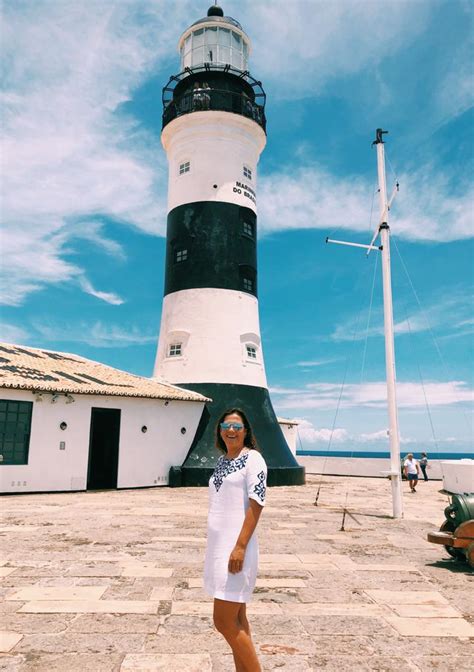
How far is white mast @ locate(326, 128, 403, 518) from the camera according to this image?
1188 centimetres

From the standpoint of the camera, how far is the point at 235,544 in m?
3.26

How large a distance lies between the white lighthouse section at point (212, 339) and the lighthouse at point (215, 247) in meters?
0.04

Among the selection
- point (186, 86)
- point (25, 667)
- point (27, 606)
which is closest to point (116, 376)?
point (186, 86)

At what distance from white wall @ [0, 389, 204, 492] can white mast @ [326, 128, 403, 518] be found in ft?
29.9

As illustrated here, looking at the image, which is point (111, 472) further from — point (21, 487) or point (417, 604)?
point (417, 604)

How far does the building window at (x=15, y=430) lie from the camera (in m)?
15.0

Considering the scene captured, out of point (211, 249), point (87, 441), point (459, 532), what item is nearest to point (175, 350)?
point (211, 249)

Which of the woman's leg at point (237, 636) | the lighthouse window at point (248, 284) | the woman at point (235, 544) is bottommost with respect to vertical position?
the woman's leg at point (237, 636)

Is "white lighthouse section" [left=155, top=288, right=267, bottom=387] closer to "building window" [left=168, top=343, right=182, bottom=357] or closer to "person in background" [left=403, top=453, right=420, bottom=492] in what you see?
"building window" [left=168, top=343, right=182, bottom=357]

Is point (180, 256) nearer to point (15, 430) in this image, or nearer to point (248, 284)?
point (248, 284)

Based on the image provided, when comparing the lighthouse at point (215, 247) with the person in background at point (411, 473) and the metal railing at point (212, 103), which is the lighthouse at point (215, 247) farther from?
the person in background at point (411, 473)

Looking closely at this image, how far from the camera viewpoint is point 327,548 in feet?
26.4

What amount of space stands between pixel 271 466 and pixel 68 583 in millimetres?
13845

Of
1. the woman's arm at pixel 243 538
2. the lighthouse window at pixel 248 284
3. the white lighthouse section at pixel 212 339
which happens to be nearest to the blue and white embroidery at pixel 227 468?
the woman's arm at pixel 243 538
